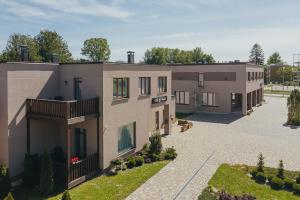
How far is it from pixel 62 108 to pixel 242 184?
12.5 m

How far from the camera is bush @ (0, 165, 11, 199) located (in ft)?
56.8

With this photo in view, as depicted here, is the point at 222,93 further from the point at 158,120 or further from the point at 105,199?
the point at 105,199

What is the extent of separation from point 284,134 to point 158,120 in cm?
1450

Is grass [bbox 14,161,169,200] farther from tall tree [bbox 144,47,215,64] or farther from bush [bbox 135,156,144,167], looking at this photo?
tall tree [bbox 144,47,215,64]

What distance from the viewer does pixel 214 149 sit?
27.1 metres

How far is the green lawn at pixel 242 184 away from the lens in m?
17.5

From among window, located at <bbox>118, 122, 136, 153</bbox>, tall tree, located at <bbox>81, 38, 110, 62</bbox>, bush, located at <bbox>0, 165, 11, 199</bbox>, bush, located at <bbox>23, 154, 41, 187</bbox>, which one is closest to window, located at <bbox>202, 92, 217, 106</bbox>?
window, located at <bbox>118, 122, 136, 153</bbox>

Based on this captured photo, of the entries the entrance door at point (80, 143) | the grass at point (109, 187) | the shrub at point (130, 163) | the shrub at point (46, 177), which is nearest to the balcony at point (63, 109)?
the entrance door at point (80, 143)

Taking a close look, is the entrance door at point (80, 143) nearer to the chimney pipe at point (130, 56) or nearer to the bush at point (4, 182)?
the bush at point (4, 182)

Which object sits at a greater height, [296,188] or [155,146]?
[155,146]

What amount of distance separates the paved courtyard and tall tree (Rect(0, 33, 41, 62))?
41012 millimetres

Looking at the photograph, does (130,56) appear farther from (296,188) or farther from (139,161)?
(296,188)

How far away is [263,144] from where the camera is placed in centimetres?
2934

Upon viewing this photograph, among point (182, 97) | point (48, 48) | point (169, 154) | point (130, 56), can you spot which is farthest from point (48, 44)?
point (169, 154)
